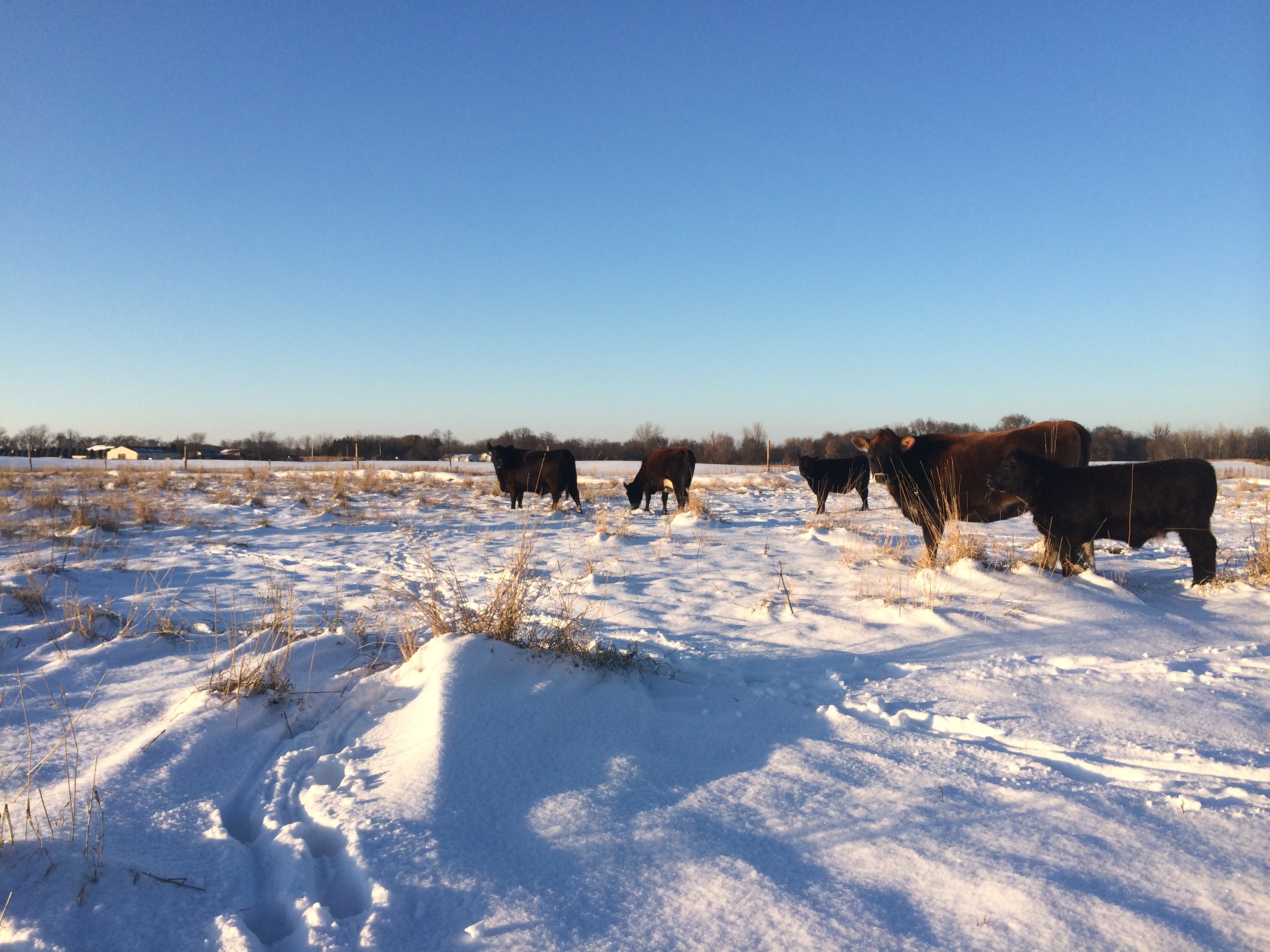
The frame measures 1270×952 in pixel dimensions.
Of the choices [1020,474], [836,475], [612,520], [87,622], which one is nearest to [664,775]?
[87,622]

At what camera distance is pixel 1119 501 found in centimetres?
570

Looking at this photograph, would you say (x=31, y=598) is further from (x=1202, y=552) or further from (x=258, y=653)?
(x=1202, y=552)

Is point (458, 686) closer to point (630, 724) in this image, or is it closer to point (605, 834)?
point (630, 724)

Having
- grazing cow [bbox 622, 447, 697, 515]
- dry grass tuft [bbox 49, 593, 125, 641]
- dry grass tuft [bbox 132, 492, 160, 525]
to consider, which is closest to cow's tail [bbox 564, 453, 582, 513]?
grazing cow [bbox 622, 447, 697, 515]

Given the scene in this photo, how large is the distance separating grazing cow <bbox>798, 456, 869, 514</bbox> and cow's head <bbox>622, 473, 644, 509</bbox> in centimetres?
382

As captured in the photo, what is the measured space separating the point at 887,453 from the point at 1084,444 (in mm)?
2143

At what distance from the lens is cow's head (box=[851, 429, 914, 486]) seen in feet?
26.4

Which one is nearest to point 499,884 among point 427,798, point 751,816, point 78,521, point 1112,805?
point 427,798

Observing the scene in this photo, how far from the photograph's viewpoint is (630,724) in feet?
9.31

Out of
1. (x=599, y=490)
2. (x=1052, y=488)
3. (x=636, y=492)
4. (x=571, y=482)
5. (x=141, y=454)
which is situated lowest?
(x=599, y=490)

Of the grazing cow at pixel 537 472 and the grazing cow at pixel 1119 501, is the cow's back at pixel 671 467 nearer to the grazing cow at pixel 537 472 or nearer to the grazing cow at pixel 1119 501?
the grazing cow at pixel 537 472

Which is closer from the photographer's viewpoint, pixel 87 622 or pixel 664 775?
pixel 664 775

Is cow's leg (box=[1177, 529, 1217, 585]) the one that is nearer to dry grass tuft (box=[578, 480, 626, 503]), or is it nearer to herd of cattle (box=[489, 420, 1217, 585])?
herd of cattle (box=[489, 420, 1217, 585])

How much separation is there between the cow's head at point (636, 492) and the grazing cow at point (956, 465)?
27.1ft
